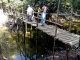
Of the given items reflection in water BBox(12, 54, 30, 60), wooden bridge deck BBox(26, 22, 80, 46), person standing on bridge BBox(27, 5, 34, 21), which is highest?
person standing on bridge BBox(27, 5, 34, 21)

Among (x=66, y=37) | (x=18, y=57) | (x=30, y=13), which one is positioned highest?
(x=30, y=13)

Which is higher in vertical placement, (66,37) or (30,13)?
(30,13)

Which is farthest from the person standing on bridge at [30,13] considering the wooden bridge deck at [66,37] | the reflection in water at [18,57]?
the reflection in water at [18,57]


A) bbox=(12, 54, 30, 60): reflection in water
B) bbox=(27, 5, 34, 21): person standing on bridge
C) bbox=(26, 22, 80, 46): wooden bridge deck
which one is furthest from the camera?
bbox=(27, 5, 34, 21): person standing on bridge

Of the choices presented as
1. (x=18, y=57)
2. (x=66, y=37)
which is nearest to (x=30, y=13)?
(x=18, y=57)

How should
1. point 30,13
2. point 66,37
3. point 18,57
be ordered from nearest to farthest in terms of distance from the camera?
point 66,37, point 18,57, point 30,13

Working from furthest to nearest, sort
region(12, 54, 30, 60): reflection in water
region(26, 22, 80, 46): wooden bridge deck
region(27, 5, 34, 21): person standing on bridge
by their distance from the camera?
region(27, 5, 34, 21): person standing on bridge
region(12, 54, 30, 60): reflection in water
region(26, 22, 80, 46): wooden bridge deck

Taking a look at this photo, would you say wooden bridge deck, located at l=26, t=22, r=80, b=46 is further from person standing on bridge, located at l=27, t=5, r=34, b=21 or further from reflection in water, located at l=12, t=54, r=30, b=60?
reflection in water, located at l=12, t=54, r=30, b=60

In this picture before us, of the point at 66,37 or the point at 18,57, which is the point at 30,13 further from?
the point at 66,37

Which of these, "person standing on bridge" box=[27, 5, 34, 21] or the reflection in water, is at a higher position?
"person standing on bridge" box=[27, 5, 34, 21]

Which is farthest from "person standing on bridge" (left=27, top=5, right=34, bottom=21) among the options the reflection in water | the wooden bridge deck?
the reflection in water

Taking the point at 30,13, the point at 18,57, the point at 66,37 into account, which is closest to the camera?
the point at 66,37

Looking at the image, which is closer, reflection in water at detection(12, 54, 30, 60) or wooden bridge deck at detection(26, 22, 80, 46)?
wooden bridge deck at detection(26, 22, 80, 46)

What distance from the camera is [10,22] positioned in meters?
20.1
